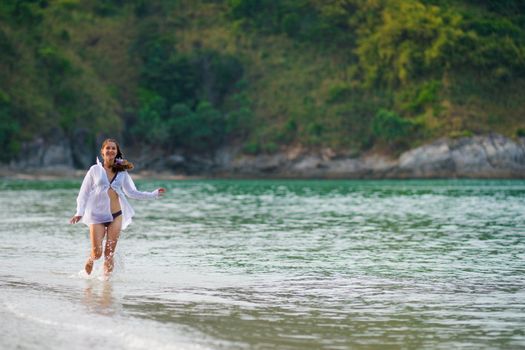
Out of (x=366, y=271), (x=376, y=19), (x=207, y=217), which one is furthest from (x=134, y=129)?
(x=366, y=271)

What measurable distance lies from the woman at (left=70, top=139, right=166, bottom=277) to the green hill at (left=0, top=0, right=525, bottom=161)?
76.2 m

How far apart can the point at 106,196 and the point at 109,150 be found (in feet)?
2.13

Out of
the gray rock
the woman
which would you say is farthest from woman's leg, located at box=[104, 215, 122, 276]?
the gray rock

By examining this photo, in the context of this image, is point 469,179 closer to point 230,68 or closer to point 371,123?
point 371,123

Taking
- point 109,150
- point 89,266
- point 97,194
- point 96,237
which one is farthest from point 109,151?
point 89,266

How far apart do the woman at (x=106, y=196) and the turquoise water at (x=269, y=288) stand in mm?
725

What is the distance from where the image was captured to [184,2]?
385 ft

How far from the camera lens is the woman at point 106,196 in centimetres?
1278

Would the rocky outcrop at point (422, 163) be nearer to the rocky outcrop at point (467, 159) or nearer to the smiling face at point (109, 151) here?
the rocky outcrop at point (467, 159)

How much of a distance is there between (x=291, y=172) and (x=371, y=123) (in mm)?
10065

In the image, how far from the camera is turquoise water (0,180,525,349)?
9.22m

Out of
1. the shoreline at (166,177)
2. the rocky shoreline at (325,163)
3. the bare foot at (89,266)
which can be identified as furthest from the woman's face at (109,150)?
the rocky shoreline at (325,163)

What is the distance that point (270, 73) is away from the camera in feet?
353

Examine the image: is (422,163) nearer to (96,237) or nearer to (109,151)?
(96,237)
